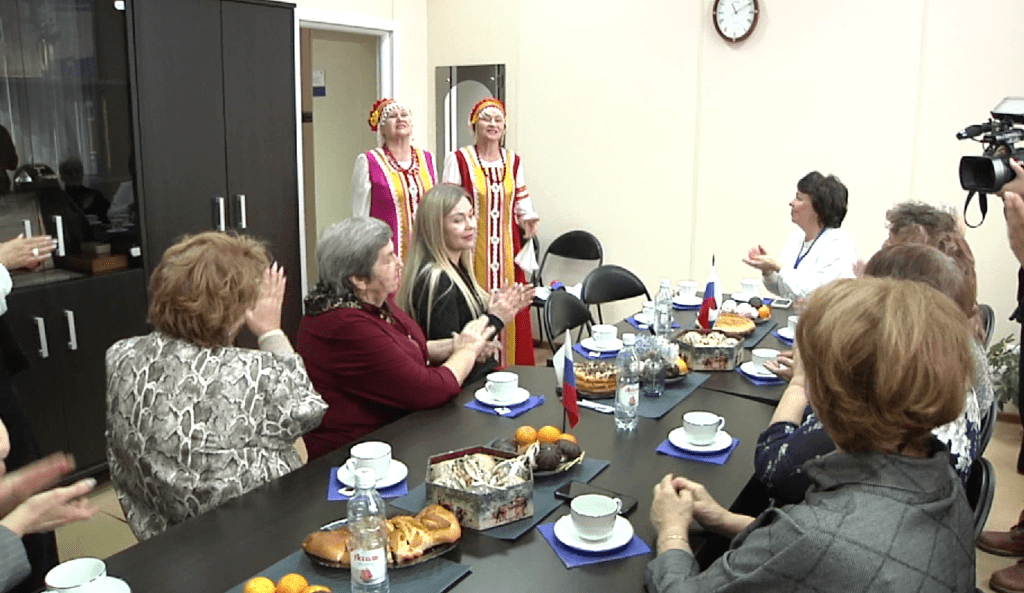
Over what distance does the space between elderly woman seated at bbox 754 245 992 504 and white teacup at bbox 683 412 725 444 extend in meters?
0.15

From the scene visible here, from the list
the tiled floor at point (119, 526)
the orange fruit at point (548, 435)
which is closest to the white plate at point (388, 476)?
the orange fruit at point (548, 435)

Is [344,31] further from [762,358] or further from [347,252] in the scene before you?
[762,358]

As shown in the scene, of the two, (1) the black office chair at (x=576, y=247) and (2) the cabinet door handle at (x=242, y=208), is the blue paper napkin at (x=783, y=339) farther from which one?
(2) the cabinet door handle at (x=242, y=208)

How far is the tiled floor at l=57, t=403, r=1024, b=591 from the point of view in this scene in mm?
3094

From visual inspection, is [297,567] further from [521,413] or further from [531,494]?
[521,413]

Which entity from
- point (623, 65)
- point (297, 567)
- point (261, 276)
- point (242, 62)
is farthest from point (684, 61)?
point (297, 567)

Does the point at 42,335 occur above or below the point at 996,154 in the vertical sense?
below

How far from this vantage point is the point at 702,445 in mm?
2078

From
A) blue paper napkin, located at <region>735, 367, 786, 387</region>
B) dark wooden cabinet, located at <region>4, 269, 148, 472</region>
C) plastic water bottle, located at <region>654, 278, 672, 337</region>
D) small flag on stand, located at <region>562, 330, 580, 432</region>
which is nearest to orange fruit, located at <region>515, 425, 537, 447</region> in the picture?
small flag on stand, located at <region>562, 330, 580, 432</region>

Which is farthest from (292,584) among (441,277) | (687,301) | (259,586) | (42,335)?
(687,301)

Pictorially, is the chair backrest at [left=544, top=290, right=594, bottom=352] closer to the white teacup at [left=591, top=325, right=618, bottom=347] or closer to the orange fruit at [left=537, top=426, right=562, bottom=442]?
the white teacup at [left=591, top=325, right=618, bottom=347]

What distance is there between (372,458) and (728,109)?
12.3 ft

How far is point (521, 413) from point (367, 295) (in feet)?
1.89

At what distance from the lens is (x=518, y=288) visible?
9.53ft
